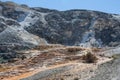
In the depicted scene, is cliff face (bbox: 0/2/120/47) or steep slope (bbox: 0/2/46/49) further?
cliff face (bbox: 0/2/120/47)

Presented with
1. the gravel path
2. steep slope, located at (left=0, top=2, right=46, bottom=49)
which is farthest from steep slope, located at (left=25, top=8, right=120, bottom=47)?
the gravel path

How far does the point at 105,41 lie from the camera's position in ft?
434

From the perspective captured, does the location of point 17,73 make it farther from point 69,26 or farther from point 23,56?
point 69,26

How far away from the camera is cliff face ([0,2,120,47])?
5089 inches

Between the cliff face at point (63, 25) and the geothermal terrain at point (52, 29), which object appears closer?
the geothermal terrain at point (52, 29)

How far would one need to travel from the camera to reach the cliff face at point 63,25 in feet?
424

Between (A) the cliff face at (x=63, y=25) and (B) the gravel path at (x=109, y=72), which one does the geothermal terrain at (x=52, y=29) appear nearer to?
(A) the cliff face at (x=63, y=25)

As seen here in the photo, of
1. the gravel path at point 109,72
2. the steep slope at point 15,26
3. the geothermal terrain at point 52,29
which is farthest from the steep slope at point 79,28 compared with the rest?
the gravel path at point 109,72

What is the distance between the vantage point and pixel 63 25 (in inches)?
5600

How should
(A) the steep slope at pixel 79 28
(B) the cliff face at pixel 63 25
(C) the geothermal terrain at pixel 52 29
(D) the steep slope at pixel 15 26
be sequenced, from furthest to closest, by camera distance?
1. (A) the steep slope at pixel 79 28
2. (B) the cliff face at pixel 63 25
3. (D) the steep slope at pixel 15 26
4. (C) the geothermal terrain at pixel 52 29

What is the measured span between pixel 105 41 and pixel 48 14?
1152 inches

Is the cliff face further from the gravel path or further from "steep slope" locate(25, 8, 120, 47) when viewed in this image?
the gravel path

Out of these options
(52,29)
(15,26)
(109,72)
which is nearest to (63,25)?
(52,29)

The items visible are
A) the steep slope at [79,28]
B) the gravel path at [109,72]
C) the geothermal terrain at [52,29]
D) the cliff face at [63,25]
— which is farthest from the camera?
the steep slope at [79,28]
